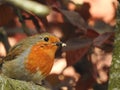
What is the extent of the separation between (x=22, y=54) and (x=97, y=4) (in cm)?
146

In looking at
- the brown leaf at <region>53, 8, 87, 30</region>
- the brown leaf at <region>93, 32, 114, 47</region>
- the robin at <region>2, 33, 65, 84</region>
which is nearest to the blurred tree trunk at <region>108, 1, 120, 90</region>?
the brown leaf at <region>93, 32, 114, 47</region>

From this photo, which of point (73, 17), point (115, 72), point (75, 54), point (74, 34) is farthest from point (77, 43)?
point (115, 72)

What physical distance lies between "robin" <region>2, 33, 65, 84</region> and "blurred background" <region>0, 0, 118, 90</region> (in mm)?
127

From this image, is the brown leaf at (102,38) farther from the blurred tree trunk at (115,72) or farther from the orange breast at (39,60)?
the blurred tree trunk at (115,72)

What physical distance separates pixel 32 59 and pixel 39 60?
0.16 ft

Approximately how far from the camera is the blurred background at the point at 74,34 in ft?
10.7

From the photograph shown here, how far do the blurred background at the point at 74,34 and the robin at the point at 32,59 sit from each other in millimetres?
127

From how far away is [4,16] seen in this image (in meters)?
3.75

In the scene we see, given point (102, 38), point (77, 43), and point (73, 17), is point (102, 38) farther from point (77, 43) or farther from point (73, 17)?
point (73, 17)

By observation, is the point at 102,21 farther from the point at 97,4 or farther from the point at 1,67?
the point at 1,67

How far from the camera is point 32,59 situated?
311cm

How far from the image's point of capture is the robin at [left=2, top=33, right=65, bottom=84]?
3.01 meters

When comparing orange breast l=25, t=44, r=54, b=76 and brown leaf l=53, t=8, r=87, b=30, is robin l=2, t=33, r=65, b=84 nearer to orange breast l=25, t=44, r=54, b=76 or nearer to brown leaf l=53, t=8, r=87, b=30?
orange breast l=25, t=44, r=54, b=76

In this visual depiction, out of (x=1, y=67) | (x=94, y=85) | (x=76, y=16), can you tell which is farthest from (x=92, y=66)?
(x=1, y=67)
